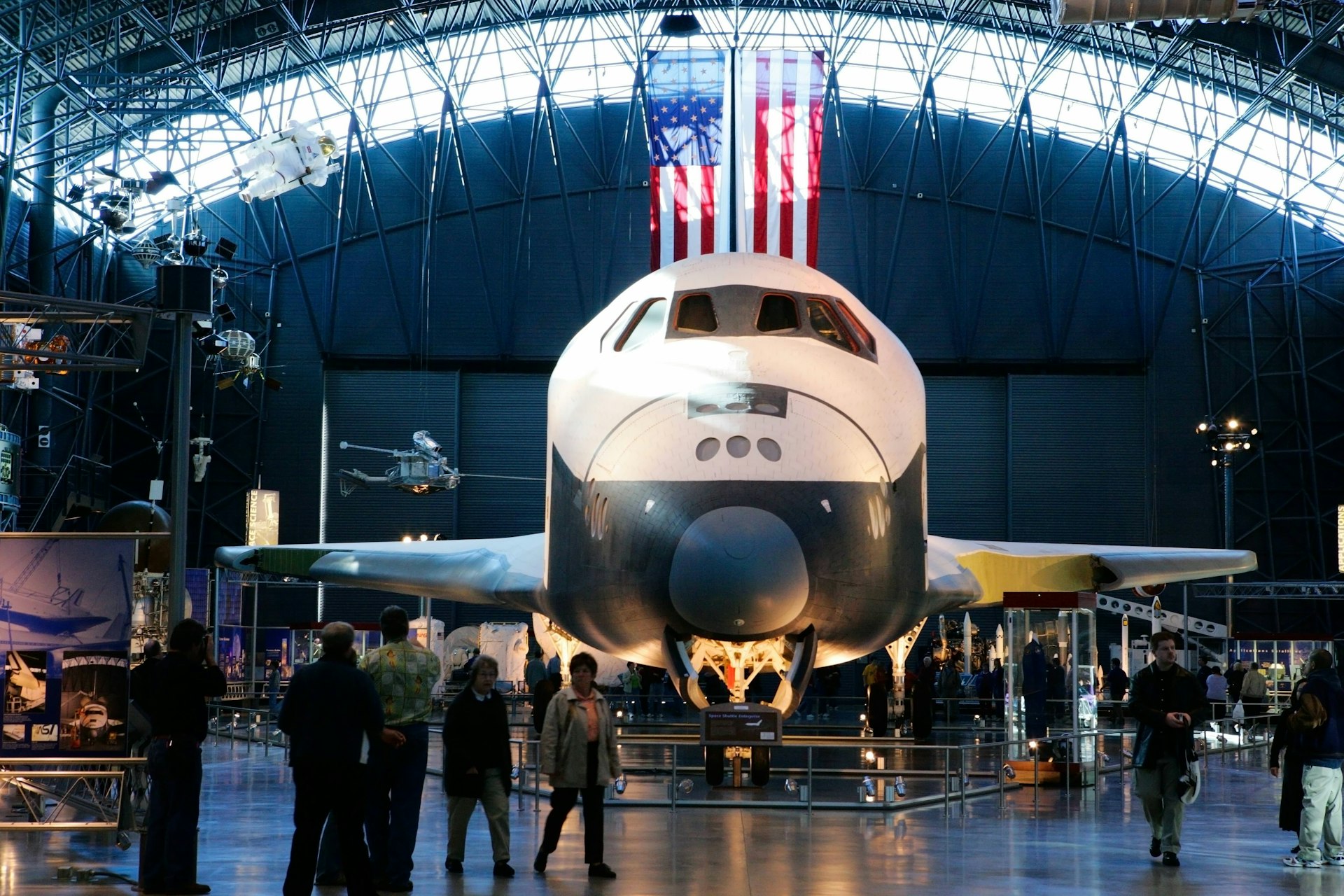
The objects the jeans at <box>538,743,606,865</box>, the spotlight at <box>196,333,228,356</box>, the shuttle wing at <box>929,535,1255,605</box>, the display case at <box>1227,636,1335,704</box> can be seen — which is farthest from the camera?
the display case at <box>1227,636,1335,704</box>

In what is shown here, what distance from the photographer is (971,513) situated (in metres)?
34.8

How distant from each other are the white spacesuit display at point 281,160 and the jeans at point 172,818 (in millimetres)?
19943

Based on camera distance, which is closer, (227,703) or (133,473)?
(227,703)

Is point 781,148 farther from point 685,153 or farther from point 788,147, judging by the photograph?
point 685,153

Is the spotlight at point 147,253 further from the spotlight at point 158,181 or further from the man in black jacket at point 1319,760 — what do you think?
the man in black jacket at point 1319,760

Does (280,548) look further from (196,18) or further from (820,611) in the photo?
(196,18)

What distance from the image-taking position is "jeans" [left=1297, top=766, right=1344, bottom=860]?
7.54 meters

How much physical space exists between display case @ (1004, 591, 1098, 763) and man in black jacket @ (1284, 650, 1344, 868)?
4.73m

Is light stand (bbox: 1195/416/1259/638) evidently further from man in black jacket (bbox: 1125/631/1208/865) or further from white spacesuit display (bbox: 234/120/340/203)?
man in black jacket (bbox: 1125/631/1208/865)

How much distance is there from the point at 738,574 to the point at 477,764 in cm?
161

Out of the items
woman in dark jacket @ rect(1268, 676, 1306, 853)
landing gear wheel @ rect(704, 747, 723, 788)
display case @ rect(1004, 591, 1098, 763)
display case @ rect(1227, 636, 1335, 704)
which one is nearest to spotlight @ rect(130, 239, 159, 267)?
display case @ rect(1004, 591, 1098, 763)

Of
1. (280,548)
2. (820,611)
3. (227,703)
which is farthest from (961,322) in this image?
(820,611)

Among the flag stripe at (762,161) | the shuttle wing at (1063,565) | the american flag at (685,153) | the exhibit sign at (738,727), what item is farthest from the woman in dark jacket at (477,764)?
the flag stripe at (762,161)

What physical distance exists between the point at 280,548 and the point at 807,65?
9.47 meters
